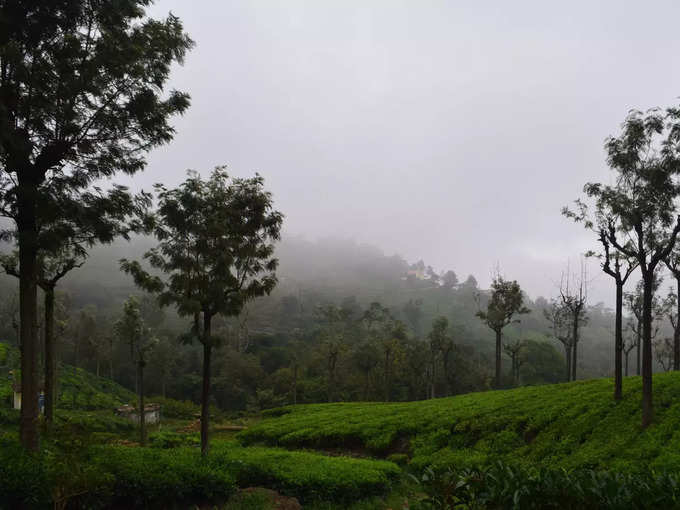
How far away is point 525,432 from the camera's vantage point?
644 inches

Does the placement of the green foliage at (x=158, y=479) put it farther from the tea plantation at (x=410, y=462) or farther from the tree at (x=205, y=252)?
the tree at (x=205, y=252)

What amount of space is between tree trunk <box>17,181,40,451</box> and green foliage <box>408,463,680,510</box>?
909 cm

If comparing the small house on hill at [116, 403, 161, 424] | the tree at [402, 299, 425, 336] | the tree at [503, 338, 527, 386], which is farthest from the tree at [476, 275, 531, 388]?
the tree at [402, 299, 425, 336]

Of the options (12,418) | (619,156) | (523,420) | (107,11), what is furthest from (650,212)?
(12,418)

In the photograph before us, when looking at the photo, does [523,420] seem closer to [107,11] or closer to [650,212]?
[650,212]

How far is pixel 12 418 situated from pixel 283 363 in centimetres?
4139

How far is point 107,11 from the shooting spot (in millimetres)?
10055

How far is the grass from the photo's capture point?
505 inches

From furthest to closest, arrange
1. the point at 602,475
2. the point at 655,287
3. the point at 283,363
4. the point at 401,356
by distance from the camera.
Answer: the point at 283,363 < the point at 401,356 < the point at 655,287 < the point at 602,475

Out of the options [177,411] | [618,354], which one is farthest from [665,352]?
[177,411]

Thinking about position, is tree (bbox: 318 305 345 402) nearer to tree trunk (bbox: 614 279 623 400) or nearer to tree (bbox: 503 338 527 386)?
tree (bbox: 503 338 527 386)

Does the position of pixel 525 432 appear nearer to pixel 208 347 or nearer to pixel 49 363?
pixel 208 347

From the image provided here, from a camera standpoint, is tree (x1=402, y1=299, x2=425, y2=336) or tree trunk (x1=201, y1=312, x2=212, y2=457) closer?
tree trunk (x1=201, y1=312, x2=212, y2=457)

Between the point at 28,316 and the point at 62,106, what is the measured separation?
16.2 ft
